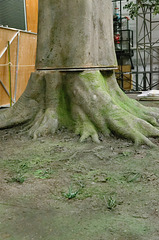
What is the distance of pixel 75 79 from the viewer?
18.9ft

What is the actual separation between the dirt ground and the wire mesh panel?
8.72m

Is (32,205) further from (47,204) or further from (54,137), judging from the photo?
(54,137)

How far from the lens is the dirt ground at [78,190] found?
8.61ft

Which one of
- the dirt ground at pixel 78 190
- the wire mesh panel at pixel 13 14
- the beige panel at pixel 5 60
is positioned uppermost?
the wire mesh panel at pixel 13 14

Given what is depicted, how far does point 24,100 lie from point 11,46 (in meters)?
5.31

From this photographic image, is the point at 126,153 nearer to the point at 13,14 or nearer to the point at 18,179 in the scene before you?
the point at 18,179

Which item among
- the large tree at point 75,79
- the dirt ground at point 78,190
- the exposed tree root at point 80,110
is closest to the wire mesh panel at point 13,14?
the large tree at point 75,79

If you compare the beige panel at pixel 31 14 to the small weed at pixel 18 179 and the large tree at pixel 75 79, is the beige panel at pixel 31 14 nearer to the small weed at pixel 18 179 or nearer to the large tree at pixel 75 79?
the large tree at pixel 75 79

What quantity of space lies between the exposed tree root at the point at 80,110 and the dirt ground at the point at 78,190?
24cm

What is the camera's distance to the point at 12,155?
4797mm

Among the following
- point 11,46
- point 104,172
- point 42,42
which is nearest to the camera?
point 104,172

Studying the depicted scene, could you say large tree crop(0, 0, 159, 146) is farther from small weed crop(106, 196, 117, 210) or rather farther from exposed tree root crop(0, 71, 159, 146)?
small weed crop(106, 196, 117, 210)

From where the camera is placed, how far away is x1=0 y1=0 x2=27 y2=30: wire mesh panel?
41.8 feet

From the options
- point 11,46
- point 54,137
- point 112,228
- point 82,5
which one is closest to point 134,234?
point 112,228
